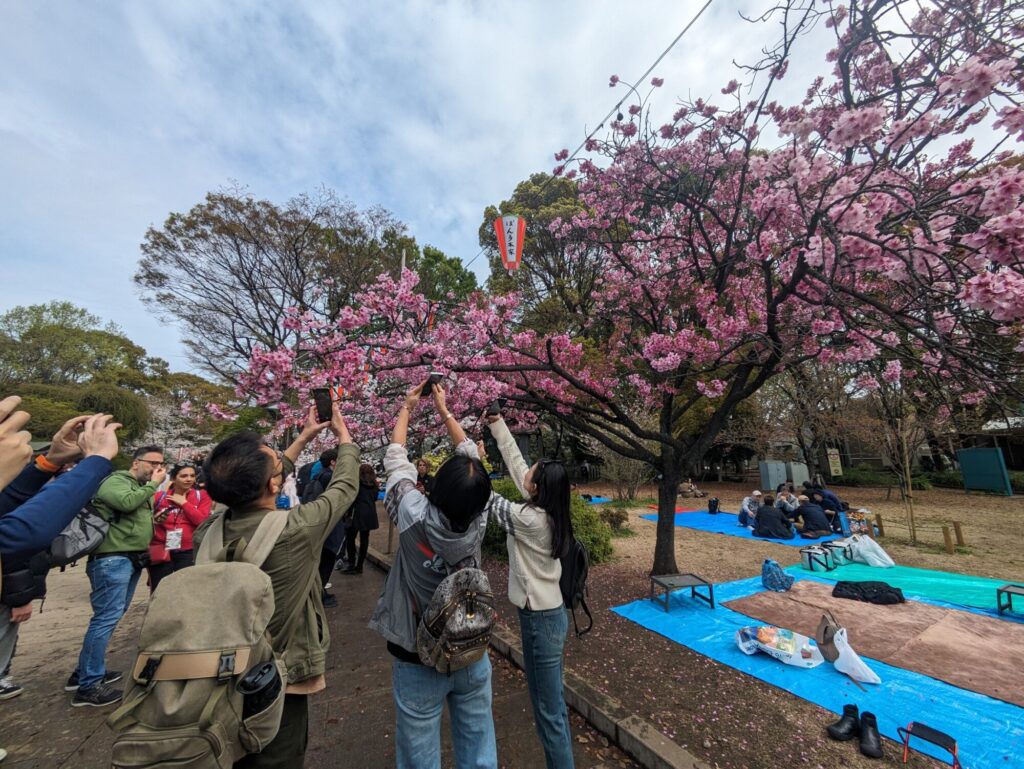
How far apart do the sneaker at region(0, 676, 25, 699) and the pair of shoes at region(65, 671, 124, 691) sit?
1.01ft

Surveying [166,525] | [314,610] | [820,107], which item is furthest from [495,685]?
[820,107]

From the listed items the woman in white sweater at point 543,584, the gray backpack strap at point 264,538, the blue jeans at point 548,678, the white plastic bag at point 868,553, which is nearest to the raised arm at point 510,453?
the woman in white sweater at point 543,584

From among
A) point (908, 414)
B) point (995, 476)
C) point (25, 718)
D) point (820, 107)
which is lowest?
point (25, 718)

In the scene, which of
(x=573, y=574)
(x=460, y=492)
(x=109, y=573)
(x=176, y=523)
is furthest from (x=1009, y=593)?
(x=109, y=573)

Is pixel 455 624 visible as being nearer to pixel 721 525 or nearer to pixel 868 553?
pixel 868 553

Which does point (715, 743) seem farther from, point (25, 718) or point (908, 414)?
point (908, 414)

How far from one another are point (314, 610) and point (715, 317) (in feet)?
20.2

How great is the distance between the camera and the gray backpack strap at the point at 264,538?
1.42m

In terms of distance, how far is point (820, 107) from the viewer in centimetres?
428

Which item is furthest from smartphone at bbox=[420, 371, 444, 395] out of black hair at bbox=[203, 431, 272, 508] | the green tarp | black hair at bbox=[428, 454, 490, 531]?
the green tarp

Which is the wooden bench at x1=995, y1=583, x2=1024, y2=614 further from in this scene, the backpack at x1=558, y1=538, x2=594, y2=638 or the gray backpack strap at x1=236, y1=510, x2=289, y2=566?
the gray backpack strap at x1=236, y1=510, x2=289, y2=566

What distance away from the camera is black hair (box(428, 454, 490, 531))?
65.2 inches

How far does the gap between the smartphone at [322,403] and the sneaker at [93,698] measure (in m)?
3.62

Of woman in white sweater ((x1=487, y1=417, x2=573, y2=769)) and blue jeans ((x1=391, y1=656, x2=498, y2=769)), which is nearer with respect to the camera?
blue jeans ((x1=391, y1=656, x2=498, y2=769))
